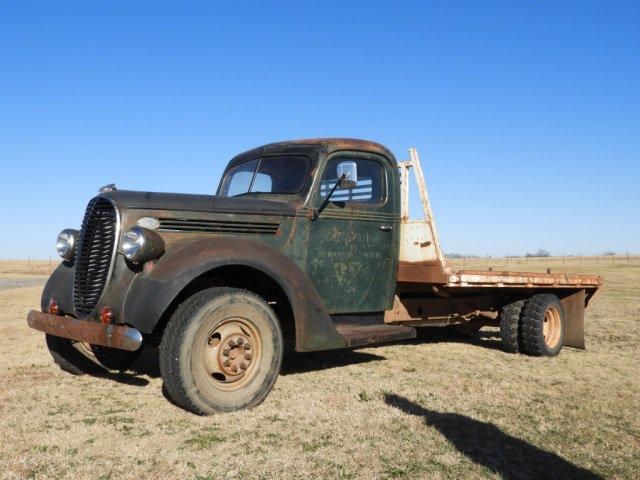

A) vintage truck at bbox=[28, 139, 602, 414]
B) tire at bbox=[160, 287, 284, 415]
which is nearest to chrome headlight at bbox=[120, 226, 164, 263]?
vintage truck at bbox=[28, 139, 602, 414]

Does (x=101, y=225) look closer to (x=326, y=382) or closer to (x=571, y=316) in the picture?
(x=326, y=382)

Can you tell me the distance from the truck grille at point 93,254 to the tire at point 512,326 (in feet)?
16.5

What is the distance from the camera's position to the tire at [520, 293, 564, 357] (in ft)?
22.6

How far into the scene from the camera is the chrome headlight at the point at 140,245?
3.98m

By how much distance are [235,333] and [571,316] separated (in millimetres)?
5398

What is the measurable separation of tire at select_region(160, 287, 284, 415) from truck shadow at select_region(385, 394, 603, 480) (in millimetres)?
1153

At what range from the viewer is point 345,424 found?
3.81 metres

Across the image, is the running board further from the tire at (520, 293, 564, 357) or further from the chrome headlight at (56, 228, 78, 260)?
the chrome headlight at (56, 228, 78, 260)

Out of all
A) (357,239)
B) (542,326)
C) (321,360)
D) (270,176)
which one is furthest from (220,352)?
(542,326)

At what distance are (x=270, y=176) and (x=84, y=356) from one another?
2512 millimetres

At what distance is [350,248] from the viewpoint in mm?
5359

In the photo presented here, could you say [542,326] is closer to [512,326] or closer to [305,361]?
[512,326]

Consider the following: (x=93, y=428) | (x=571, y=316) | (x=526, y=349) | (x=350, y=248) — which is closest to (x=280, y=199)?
(x=350, y=248)

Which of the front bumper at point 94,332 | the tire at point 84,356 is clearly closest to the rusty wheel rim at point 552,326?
the tire at point 84,356
